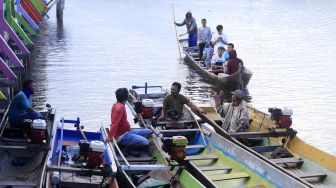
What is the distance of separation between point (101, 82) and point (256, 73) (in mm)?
6428

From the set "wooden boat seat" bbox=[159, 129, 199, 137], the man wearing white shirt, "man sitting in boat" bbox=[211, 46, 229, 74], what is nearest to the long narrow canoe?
"wooden boat seat" bbox=[159, 129, 199, 137]

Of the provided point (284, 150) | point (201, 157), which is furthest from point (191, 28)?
point (201, 157)

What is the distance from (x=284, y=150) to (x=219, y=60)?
9.20 m

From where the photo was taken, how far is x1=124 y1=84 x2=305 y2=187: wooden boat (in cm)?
1048

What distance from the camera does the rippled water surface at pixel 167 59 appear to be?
1912 cm

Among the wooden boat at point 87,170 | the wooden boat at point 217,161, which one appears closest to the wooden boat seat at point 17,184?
the wooden boat at point 87,170

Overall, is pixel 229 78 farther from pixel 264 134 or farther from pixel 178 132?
Answer: pixel 264 134

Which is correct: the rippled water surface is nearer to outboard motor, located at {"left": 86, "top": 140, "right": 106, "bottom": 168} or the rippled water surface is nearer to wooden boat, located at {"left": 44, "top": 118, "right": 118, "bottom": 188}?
wooden boat, located at {"left": 44, "top": 118, "right": 118, "bottom": 188}

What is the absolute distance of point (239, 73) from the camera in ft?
62.8

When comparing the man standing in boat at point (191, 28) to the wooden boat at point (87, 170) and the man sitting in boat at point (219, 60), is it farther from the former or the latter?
the wooden boat at point (87, 170)

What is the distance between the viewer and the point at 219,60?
21219mm

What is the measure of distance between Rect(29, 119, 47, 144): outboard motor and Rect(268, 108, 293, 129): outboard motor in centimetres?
489

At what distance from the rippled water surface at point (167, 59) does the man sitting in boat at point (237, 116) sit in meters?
3.21

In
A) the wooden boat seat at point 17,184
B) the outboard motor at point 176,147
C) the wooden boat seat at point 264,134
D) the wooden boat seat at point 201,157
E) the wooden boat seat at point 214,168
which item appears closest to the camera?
the wooden boat seat at point 17,184
